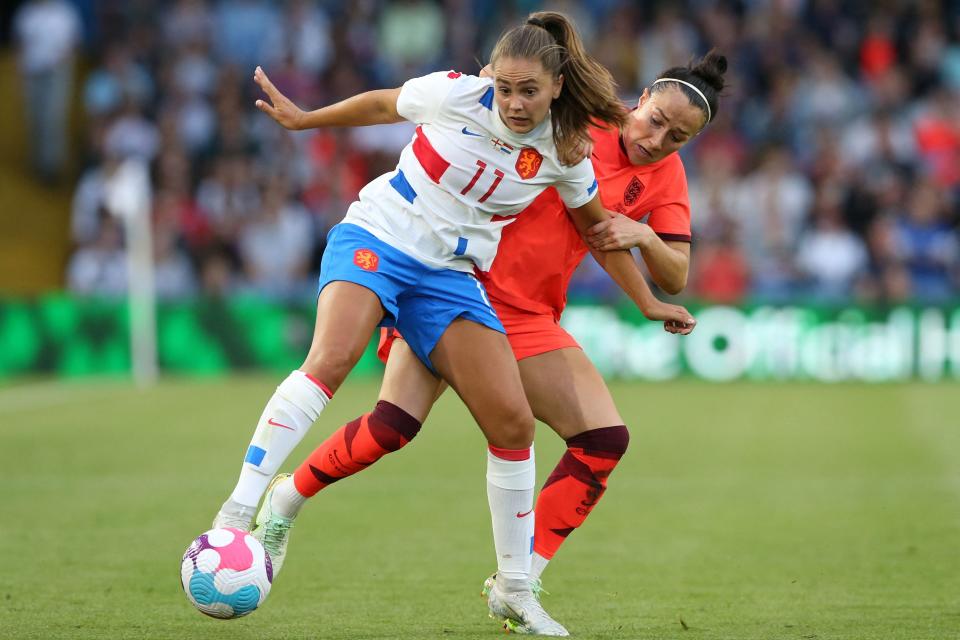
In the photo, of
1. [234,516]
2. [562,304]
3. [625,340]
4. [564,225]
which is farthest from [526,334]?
[625,340]

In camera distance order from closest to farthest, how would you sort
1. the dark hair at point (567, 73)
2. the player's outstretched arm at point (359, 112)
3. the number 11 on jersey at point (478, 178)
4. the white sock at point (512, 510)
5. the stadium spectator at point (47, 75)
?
the dark hair at point (567, 73), the number 11 on jersey at point (478, 178), the player's outstretched arm at point (359, 112), the white sock at point (512, 510), the stadium spectator at point (47, 75)

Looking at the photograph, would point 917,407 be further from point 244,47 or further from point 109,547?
point 244,47

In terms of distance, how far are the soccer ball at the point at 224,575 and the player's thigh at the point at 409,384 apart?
0.87 metres

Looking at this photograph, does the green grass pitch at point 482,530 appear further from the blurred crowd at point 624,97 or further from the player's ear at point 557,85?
the blurred crowd at point 624,97

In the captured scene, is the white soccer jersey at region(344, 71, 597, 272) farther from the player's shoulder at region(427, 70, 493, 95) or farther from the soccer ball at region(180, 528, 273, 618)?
the soccer ball at region(180, 528, 273, 618)

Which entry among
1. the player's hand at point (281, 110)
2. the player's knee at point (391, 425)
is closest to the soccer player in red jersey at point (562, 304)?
the player's knee at point (391, 425)

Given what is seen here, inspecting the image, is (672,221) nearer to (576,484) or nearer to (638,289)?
(638,289)

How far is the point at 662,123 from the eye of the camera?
5.46m

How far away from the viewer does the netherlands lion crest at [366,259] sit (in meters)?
5.02

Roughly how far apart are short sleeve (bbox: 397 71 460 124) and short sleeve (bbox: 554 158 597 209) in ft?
1.68

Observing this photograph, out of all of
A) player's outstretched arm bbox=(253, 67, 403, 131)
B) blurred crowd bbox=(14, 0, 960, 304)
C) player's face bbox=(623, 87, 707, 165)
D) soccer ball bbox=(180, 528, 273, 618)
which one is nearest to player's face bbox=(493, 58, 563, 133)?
player's outstretched arm bbox=(253, 67, 403, 131)

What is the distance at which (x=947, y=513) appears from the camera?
7.89 meters

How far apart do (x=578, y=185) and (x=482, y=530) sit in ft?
9.33

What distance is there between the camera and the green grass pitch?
17.2 feet
